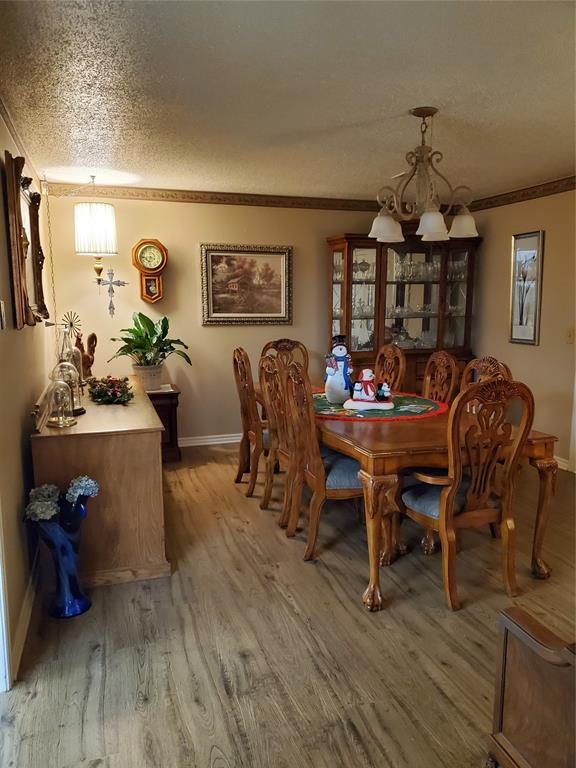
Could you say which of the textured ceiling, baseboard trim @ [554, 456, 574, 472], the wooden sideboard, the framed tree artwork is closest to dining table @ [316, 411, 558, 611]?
the wooden sideboard

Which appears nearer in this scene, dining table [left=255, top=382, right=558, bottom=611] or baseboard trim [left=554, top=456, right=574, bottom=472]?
dining table [left=255, top=382, right=558, bottom=611]

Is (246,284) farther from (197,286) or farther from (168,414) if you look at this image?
(168,414)

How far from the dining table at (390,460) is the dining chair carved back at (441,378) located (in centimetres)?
75

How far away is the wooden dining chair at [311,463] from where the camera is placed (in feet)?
9.14

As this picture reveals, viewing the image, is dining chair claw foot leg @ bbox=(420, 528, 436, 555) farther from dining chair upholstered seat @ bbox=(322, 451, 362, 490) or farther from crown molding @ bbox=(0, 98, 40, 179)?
crown molding @ bbox=(0, 98, 40, 179)

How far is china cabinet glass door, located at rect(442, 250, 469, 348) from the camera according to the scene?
5.50 m

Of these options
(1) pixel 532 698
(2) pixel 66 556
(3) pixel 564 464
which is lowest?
(3) pixel 564 464

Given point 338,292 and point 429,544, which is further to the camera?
point 338,292

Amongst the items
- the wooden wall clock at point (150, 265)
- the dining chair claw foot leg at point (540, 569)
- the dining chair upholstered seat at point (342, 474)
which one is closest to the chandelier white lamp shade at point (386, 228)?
the dining chair upholstered seat at point (342, 474)

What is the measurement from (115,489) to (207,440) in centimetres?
259

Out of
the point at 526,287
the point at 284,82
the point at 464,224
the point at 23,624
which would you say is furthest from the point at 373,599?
→ the point at 526,287

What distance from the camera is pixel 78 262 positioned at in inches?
186

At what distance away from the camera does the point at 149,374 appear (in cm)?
473

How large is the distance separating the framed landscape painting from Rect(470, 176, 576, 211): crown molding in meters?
1.89
